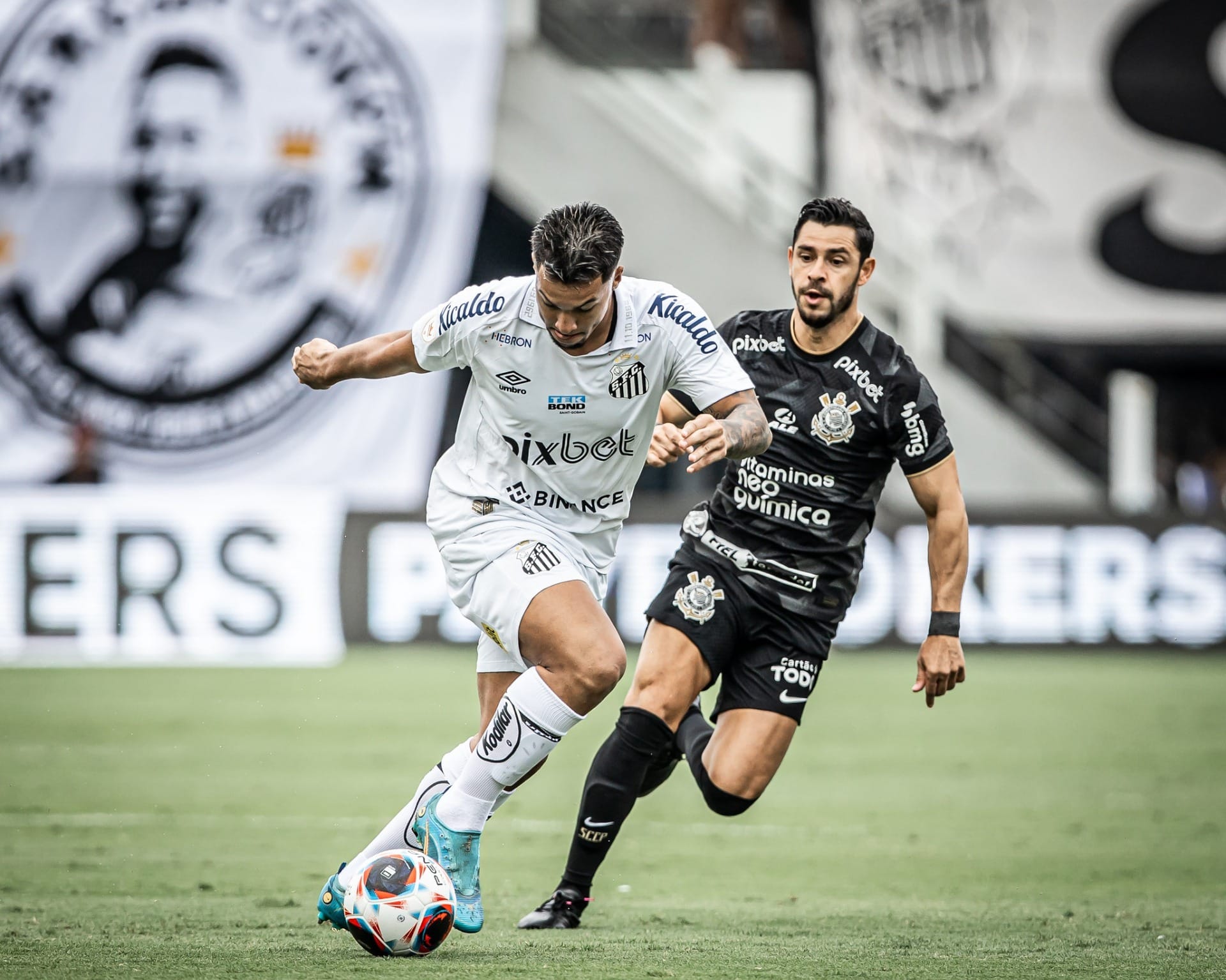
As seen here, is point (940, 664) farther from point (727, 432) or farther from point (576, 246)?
point (576, 246)

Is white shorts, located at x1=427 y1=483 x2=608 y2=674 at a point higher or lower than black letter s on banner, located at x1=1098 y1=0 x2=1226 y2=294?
Result: lower

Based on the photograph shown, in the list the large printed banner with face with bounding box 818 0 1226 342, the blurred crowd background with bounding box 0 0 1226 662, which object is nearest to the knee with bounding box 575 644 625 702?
the blurred crowd background with bounding box 0 0 1226 662

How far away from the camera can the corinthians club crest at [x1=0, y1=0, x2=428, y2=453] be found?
1819 centimetres

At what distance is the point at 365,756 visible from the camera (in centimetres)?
1020

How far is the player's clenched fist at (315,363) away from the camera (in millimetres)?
5434

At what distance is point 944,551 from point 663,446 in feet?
3.67

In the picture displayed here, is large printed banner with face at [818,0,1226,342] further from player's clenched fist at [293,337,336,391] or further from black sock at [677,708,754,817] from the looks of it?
player's clenched fist at [293,337,336,391]

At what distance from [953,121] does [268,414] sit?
8.76 m

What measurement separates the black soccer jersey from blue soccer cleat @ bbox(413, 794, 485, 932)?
1.55 metres

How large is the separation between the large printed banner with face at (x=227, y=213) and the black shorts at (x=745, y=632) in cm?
1212

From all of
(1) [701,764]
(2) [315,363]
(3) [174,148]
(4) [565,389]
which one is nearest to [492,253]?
(3) [174,148]

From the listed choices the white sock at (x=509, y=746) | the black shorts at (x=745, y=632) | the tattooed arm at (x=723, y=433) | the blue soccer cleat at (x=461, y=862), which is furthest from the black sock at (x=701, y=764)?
the tattooed arm at (x=723, y=433)

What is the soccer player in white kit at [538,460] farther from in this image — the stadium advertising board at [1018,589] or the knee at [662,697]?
the stadium advertising board at [1018,589]

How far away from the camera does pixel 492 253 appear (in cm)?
2056
